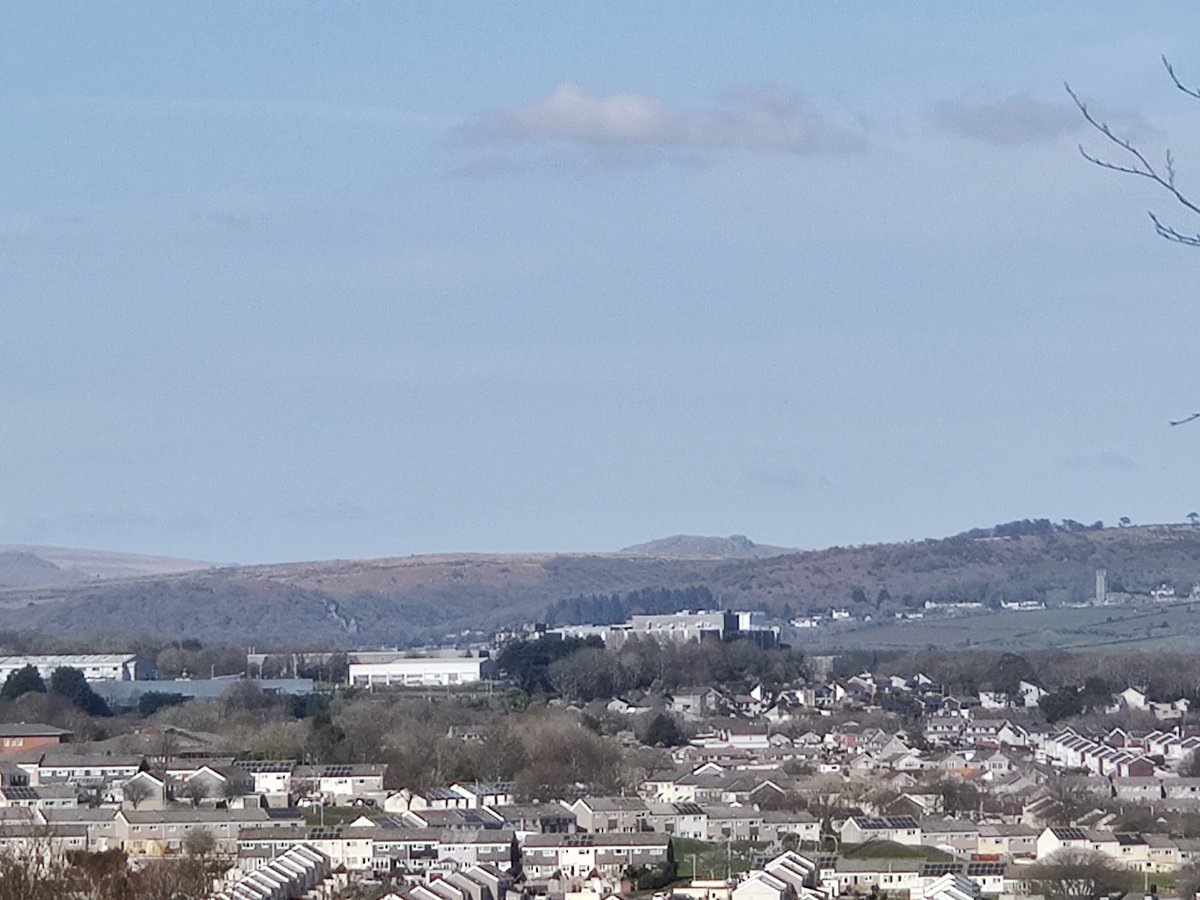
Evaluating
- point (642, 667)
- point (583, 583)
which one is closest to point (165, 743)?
point (642, 667)

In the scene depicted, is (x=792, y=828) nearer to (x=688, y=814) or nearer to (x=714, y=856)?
(x=688, y=814)

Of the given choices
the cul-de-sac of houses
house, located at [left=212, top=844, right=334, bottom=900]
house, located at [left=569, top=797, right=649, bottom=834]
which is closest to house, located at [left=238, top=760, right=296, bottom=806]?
the cul-de-sac of houses

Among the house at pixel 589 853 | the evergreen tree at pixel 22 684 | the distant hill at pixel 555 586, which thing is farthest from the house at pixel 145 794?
the distant hill at pixel 555 586

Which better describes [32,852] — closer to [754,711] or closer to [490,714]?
[490,714]

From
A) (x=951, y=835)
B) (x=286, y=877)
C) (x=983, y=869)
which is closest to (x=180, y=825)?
(x=286, y=877)

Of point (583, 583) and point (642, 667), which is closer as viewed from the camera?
point (642, 667)

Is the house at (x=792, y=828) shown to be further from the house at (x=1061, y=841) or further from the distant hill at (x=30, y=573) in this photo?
the distant hill at (x=30, y=573)
